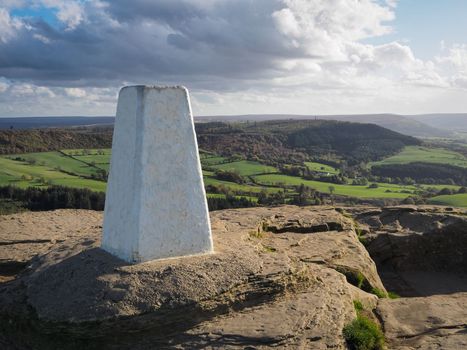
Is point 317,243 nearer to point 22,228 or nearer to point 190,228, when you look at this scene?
point 190,228

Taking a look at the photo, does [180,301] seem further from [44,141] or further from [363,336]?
[44,141]

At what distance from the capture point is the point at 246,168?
63.7m

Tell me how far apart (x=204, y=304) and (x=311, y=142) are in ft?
310

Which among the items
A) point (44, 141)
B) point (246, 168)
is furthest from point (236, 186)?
point (44, 141)

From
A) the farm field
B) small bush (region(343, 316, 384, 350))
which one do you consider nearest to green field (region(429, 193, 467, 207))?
the farm field

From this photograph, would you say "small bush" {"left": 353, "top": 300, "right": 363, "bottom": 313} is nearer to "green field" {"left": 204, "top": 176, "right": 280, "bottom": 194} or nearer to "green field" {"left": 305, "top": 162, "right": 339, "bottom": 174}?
"green field" {"left": 204, "top": 176, "right": 280, "bottom": 194}

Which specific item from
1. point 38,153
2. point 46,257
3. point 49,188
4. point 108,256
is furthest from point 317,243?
point 38,153

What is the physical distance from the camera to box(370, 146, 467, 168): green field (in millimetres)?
77812

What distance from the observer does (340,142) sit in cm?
10112

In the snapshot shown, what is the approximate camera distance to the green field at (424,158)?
77.8 metres

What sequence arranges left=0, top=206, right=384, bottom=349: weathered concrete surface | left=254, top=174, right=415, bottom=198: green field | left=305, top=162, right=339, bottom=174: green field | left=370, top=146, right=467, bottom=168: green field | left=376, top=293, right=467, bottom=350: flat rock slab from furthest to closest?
1. left=370, top=146, right=467, bottom=168: green field
2. left=305, top=162, right=339, bottom=174: green field
3. left=254, top=174, right=415, bottom=198: green field
4. left=376, top=293, right=467, bottom=350: flat rock slab
5. left=0, top=206, right=384, bottom=349: weathered concrete surface

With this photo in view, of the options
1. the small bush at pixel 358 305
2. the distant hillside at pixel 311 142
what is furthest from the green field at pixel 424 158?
the small bush at pixel 358 305

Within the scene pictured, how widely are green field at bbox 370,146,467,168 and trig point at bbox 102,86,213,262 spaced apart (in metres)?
71.4

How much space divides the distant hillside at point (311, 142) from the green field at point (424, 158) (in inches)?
135
